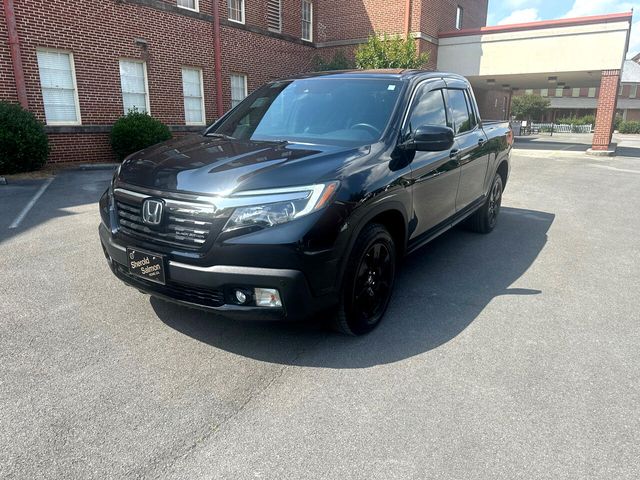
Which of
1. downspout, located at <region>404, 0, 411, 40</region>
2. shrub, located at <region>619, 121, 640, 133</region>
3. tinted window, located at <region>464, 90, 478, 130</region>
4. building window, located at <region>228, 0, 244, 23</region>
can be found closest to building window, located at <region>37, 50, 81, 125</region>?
building window, located at <region>228, 0, 244, 23</region>

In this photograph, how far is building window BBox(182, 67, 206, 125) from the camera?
14.9 meters

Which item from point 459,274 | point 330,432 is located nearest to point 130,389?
point 330,432

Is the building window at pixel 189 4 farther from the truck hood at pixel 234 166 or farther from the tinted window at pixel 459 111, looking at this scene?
the truck hood at pixel 234 166

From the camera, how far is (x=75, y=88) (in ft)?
39.2

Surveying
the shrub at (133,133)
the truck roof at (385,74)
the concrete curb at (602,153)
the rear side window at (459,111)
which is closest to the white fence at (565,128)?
the concrete curb at (602,153)

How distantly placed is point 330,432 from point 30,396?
1.69 meters

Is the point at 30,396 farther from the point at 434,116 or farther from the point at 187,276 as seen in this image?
the point at 434,116

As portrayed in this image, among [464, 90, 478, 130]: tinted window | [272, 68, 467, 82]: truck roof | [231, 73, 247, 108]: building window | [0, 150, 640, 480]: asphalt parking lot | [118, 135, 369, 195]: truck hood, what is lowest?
[0, 150, 640, 480]: asphalt parking lot

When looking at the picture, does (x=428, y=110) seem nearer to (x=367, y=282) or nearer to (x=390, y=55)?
(x=367, y=282)

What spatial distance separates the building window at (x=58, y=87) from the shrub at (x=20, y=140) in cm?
115

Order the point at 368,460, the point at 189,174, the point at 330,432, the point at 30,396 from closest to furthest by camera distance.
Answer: the point at 368,460 → the point at 330,432 → the point at 30,396 → the point at 189,174

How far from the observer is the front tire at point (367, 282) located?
3.14m

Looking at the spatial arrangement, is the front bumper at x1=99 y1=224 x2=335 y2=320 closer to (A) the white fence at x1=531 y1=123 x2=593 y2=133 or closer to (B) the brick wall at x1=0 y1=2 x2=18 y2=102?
(B) the brick wall at x1=0 y1=2 x2=18 y2=102

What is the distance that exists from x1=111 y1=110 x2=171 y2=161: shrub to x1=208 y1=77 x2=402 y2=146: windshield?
8.78m
